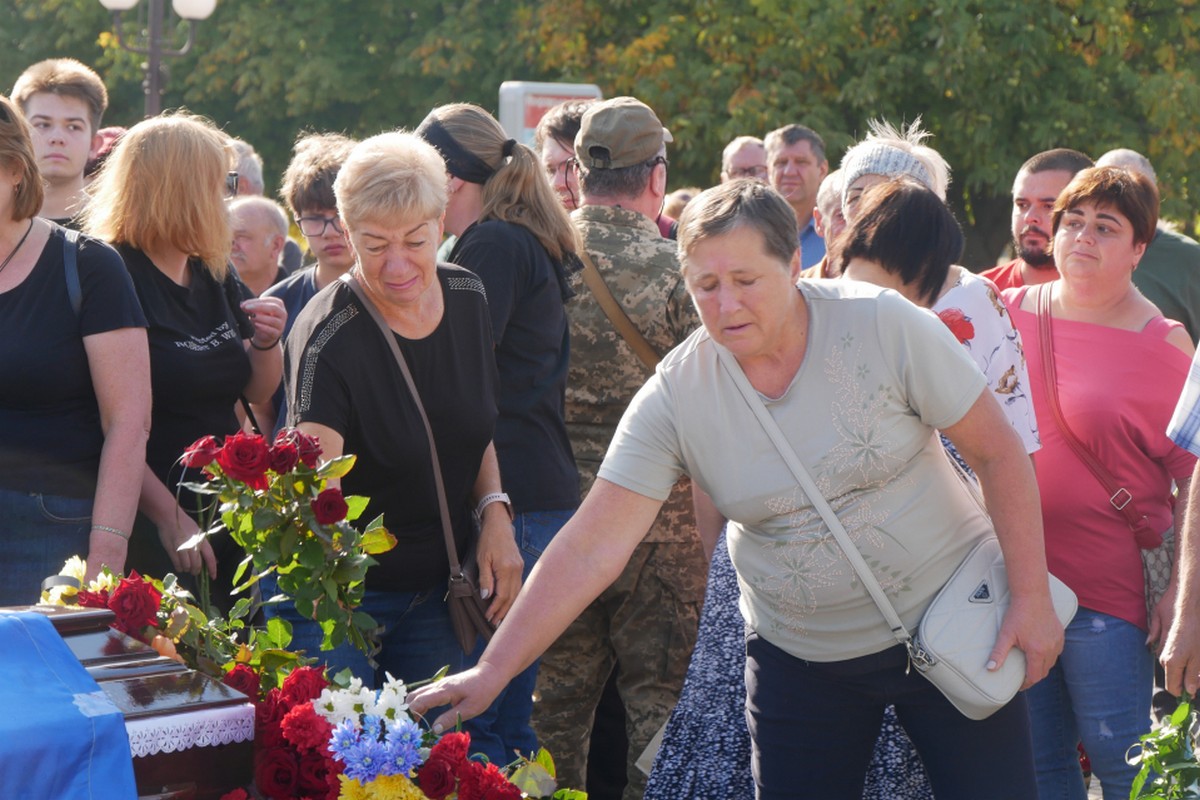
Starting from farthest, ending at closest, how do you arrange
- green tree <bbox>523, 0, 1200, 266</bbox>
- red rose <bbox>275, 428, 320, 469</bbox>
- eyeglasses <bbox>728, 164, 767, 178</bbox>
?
green tree <bbox>523, 0, 1200, 266</bbox>
eyeglasses <bbox>728, 164, 767, 178</bbox>
red rose <bbox>275, 428, 320, 469</bbox>

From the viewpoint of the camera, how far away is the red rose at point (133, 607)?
2428mm

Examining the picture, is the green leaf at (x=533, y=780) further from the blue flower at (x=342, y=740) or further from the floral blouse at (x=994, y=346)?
the floral blouse at (x=994, y=346)

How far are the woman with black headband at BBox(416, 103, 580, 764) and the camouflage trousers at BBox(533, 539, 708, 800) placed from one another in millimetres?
371

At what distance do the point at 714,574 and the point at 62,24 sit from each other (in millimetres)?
17304

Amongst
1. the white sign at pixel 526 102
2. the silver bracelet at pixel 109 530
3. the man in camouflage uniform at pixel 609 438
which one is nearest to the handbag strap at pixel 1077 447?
the man in camouflage uniform at pixel 609 438

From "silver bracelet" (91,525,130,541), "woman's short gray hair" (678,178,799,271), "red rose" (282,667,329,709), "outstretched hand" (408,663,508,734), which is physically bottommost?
"outstretched hand" (408,663,508,734)

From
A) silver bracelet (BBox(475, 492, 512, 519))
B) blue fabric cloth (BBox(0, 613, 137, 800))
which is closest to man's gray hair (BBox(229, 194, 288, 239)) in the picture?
silver bracelet (BBox(475, 492, 512, 519))

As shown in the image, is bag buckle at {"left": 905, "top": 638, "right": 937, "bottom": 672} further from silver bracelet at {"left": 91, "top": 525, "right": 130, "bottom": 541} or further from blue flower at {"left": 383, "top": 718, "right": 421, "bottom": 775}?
silver bracelet at {"left": 91, "top": 525, "right": 130, "bottom": 541}

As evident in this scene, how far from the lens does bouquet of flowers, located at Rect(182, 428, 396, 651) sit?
8.16ft

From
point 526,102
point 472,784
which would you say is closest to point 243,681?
point 472,784

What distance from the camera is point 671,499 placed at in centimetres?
430

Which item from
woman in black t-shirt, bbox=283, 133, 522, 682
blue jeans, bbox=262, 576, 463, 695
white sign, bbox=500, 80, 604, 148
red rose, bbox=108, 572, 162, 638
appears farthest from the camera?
white sign, bbox=500, 80, 604, 148

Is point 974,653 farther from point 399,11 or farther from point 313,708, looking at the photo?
point 399,11

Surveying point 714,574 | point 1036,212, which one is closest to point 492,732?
point 714,574
